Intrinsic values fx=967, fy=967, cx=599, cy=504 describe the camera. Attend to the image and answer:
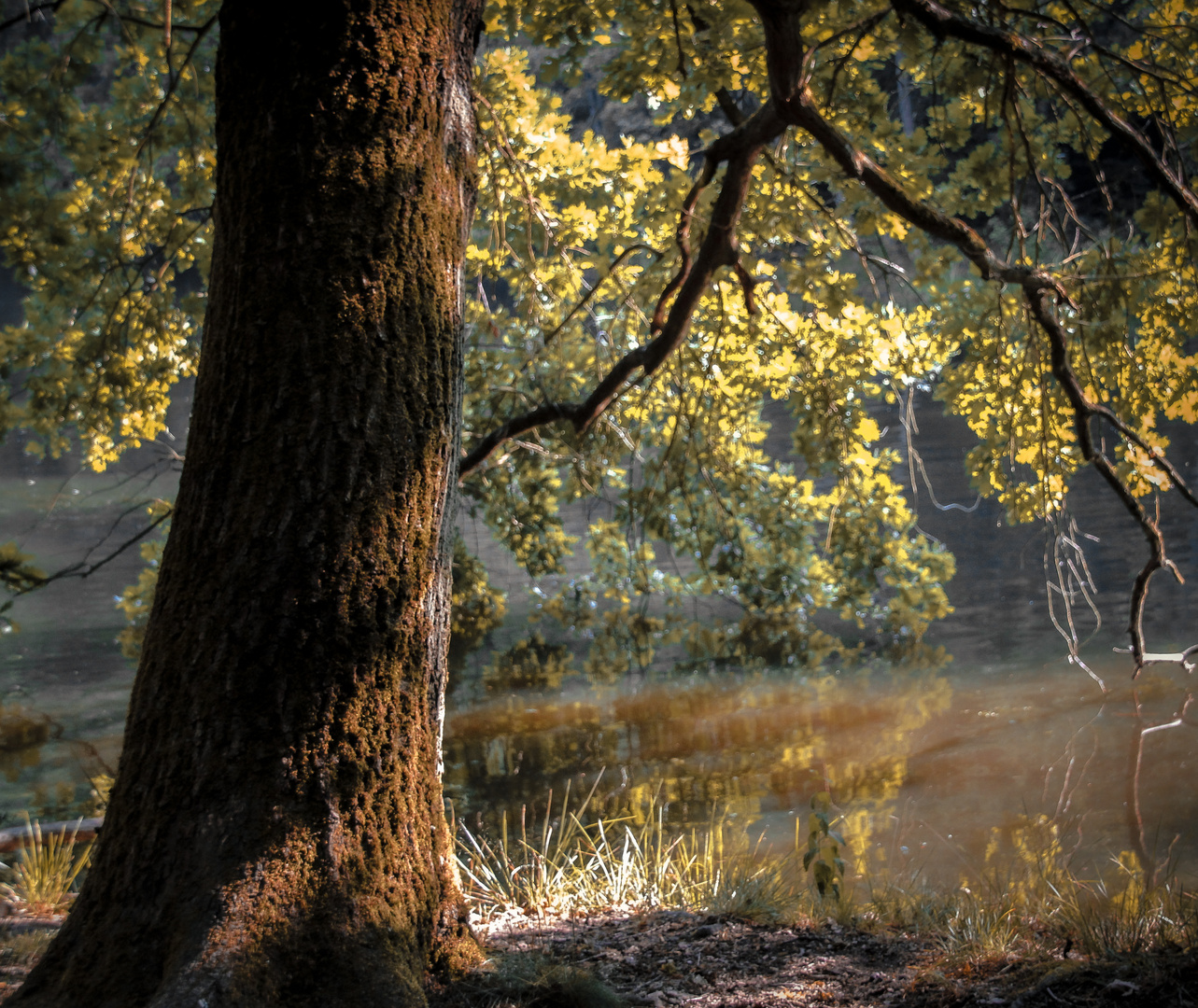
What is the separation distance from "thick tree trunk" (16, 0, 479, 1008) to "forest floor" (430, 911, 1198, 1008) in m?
0.28

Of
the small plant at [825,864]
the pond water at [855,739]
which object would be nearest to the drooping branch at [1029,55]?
the pond water at [855,739]

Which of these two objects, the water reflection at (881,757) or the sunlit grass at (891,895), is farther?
the water reflection at (881,757)

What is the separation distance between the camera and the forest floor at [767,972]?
2.07 metres

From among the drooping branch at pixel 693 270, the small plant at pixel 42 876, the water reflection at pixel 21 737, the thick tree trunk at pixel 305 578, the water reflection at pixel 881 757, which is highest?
the drooping branch at pixel 693 270

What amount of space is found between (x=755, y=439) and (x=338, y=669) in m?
5.81

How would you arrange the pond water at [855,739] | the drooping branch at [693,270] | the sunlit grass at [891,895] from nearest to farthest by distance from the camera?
the sunlit grass at [891,895] → the drooping branch at [693,270] → the pond water at [855,739]

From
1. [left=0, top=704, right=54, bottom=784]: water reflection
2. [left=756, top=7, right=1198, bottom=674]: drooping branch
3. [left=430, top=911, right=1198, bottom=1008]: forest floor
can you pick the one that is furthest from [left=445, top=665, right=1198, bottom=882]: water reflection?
[left=0, top=704, right=54, bottom=784]: water reflection

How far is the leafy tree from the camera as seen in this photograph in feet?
6.41

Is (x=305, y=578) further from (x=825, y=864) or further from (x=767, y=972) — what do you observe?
(x=825, y=864)

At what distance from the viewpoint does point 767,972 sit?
2.51m

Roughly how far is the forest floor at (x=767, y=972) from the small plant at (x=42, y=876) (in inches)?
70.4

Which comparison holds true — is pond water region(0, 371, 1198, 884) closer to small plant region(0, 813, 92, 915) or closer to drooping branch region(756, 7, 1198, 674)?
drooping branch region(756, 7, 1198, 674)

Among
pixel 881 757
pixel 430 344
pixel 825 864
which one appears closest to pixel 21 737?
pixel 881 757

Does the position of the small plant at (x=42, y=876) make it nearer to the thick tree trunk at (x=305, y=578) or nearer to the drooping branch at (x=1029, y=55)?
the thick tree trunk at (x=305, y=578)
